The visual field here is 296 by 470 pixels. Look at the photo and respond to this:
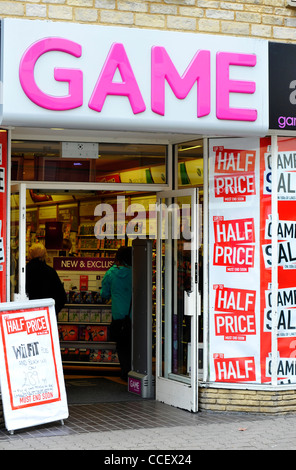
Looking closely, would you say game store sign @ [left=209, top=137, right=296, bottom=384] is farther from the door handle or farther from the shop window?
the shop window

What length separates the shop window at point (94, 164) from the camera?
8516mm

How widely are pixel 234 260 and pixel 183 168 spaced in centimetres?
130

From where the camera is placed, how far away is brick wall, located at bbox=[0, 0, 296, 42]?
777 cm

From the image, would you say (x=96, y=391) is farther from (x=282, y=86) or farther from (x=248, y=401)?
(x=282, y=86)

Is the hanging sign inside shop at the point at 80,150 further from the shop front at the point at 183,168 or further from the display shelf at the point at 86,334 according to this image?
the display shelf at the point at 86,334

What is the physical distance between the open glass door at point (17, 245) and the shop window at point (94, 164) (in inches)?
14.1

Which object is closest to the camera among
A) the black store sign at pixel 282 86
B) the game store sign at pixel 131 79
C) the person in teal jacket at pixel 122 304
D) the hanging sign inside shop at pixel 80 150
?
the game store sign at pixel 131 79

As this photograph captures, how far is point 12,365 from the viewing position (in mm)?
7512

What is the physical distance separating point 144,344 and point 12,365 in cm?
245

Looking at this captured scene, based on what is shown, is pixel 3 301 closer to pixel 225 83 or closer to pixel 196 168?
pixel 196 168

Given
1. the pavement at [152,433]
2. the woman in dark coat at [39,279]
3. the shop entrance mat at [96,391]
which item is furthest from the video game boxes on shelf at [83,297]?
the pavement at [152,433]

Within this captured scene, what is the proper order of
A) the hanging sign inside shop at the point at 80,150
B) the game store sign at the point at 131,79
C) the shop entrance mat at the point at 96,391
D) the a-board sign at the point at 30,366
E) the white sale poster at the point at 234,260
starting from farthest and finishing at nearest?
the shop entrance mat at the point at 96,391 < the hanging sign inside shop at the point at 80,150 < the white sale poster at the point at 234,260 < the a-board sign at the point at 30,366 < the game store sign at the point at 131,79

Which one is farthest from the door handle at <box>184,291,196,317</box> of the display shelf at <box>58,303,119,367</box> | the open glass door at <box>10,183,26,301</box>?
the display shelf at <box>58,303,119,367</box>
